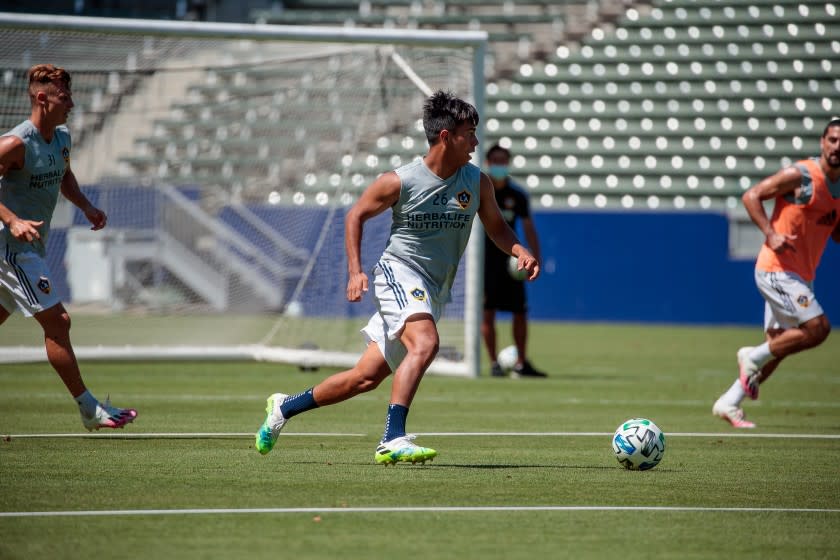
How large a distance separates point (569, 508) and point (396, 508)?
29.0 inches

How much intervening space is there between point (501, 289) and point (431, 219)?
7247 mm

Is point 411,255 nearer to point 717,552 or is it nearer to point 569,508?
point 569,508

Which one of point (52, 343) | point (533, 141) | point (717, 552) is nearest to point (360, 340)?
point (52, 343)

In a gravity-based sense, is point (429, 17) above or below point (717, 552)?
above

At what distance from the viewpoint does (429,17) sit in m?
29.7

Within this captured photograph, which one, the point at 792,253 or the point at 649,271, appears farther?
the point at 649,271

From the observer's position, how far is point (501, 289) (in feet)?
46.6

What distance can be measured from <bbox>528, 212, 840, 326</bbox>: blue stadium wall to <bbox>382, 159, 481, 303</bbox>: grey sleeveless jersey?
17.4m

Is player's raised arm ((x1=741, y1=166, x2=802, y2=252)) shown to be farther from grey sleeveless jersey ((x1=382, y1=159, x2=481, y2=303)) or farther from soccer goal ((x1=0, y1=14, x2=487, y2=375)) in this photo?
soccer goal ((x1=0, y1=14, x2=487, y2=375))

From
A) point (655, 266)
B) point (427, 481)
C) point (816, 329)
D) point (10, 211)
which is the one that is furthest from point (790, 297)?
point (655, 266)

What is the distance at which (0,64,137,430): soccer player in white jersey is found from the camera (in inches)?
304

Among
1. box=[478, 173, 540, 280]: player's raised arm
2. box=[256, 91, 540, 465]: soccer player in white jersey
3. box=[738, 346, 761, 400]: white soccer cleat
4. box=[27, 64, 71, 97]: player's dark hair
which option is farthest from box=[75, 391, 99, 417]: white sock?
box=[738, 346, 761, 400]: white soccer cleat

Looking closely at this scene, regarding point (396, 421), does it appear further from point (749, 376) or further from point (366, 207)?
point (749, 376)

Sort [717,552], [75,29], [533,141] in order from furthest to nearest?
[533,141], [75,29], [717,552]
